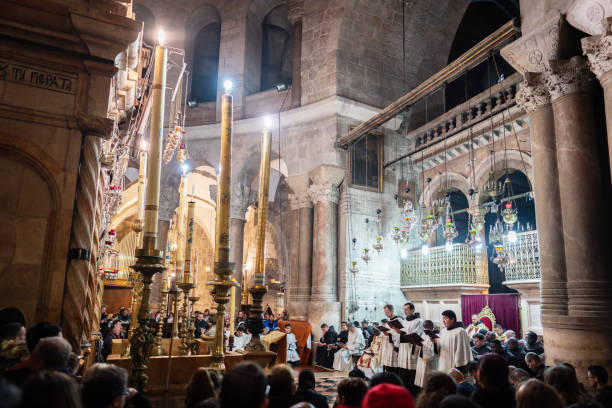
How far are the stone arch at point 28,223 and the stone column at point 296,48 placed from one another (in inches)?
430

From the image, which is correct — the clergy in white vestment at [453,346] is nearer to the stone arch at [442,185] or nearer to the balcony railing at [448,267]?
the balcony railing at [448,267]

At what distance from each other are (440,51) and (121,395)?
1513cm

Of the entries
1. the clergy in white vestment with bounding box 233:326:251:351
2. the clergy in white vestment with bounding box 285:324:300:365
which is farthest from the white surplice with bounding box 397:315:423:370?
the clergy in white vestment with bounding box 233:326:251:351

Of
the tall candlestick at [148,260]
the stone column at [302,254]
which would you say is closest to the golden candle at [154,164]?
the tall candlestick at [148,260]

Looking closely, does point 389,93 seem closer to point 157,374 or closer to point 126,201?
point 126,201

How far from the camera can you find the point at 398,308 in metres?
13.3

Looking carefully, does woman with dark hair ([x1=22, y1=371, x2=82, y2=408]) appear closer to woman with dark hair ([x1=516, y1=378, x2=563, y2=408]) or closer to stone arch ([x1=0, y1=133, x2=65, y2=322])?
woman with dark hair ([x1=516, y1=378, x2=563, y2=408])

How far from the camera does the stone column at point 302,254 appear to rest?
12711 mm

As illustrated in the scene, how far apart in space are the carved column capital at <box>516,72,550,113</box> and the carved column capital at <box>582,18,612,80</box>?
697 mm

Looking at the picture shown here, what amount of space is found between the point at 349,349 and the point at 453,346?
14.0 feet

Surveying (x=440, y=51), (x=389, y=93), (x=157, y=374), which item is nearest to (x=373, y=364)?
(x=157, y=374)

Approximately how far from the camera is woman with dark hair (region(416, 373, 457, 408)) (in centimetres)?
243

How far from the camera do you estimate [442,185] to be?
13.4 metres

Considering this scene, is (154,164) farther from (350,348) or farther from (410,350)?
(350,348)
